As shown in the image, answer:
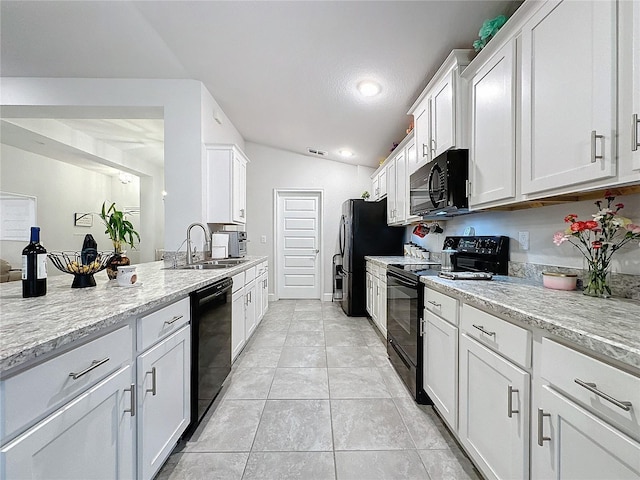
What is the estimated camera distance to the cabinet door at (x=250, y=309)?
2.91m

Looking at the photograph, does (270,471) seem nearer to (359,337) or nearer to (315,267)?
(359,337)

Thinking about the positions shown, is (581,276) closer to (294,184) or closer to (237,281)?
(237,281)

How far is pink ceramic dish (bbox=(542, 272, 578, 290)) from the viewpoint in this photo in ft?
4.54

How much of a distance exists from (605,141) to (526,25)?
0.78m

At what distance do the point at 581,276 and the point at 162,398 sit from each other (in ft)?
6.81

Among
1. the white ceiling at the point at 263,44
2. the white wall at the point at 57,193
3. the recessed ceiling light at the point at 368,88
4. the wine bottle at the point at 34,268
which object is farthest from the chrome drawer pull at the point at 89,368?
the white wall at the point at 57,193

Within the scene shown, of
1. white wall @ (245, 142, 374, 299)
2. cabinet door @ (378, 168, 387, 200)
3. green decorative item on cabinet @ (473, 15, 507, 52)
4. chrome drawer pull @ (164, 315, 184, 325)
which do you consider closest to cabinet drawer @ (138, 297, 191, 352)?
chrome drawer pull @ (164, 315, 184, 325)

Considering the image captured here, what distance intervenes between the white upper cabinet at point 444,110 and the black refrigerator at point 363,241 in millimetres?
1632

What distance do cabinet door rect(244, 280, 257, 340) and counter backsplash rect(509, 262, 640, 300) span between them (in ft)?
7.53

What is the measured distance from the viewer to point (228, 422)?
1.80 metres

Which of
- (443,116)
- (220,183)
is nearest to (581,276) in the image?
(443,116)

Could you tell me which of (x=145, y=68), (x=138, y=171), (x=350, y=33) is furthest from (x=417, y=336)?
(x=138, y=171)

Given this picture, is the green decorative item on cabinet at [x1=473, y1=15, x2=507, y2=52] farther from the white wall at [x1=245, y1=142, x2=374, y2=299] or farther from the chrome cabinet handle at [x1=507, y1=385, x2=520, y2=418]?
the white wall at [x1=245, y1=142, x2=374, y2=299]

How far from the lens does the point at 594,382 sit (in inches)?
30.0
